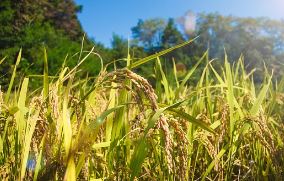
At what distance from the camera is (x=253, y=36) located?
184 ft

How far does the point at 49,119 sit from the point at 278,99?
3.77ft

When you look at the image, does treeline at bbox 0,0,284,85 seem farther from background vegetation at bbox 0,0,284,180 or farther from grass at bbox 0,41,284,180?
grass at bbox 0,41,284,180

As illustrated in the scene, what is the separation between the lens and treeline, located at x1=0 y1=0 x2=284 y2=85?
25.4 meters

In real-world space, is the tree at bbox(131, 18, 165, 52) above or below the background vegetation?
above

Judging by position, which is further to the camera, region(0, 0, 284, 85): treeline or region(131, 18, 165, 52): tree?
region(131, 18, 165, 52): tree

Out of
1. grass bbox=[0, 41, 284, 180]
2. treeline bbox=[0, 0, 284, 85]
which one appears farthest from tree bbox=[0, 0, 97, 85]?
grass bbox=[0, 41, 284, 180]

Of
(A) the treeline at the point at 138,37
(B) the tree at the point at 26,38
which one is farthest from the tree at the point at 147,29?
(B) the tree at the point at 26,38

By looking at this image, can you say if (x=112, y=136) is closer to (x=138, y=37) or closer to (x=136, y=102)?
(x=136, y=102)

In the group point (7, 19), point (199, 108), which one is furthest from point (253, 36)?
point (199, 108)

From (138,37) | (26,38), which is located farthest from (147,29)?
(26,38)

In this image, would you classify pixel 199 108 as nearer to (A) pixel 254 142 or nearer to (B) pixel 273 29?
(A) pixel 254 142

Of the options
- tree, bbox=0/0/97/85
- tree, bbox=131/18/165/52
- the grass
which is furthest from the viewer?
tree, bbox=131/18/165/52

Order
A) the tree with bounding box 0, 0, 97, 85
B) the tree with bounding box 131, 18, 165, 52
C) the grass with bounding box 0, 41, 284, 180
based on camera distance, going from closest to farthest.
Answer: the grass with bounding box 0, 41, 284, 180
the tree with bounding box 0, 0, 97, 85
the tree with bounding box 131, 18, 165, 52

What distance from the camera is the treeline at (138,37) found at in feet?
83.5
